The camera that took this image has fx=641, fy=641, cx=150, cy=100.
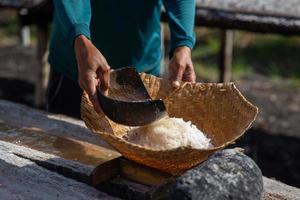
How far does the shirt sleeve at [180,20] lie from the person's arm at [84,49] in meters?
0.53

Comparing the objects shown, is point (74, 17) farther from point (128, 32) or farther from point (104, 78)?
point (128, 32)

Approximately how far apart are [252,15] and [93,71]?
120 inches

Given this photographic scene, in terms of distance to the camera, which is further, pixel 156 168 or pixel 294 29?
pixel 294 29

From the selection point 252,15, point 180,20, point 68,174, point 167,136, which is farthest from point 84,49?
point 252,15

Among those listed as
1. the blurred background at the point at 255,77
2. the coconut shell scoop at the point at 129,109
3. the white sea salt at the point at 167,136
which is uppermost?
the coconut shell scoop at the point at 129,109

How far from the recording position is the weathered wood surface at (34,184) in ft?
8.52

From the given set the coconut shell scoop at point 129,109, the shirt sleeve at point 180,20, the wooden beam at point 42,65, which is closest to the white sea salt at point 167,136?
the coconut shell scoop at point 129,109

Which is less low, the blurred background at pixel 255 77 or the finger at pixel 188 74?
the finger at pixel 188 74

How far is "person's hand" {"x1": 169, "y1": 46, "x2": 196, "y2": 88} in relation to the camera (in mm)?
2928

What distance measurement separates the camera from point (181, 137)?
101 inches

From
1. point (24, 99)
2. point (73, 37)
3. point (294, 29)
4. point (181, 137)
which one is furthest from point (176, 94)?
point (24, 99)

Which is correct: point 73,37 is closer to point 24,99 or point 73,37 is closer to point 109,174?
point 109,174

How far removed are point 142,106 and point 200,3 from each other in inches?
124

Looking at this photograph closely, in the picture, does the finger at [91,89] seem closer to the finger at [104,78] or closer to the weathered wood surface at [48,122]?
the finger at [104,78]
